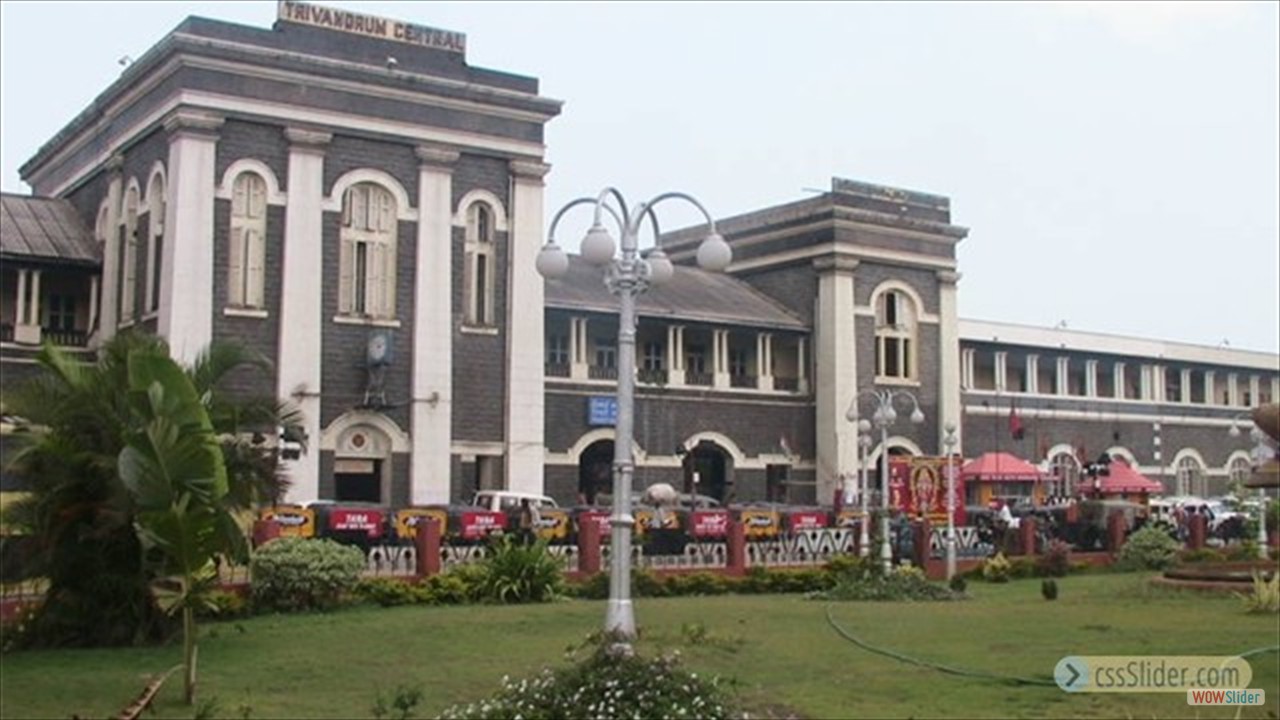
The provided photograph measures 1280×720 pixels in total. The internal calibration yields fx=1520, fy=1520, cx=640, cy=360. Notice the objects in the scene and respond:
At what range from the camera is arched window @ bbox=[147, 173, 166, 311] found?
33500mm

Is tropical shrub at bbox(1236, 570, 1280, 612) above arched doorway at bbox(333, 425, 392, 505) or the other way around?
the other way around

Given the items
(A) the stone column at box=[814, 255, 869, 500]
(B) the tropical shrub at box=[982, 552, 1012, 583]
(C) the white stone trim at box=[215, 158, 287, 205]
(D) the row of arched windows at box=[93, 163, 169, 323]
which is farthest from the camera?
(A) the stone column at box=[814, 255, 869, 500]

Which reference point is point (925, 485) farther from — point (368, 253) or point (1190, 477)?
point (1190, 477)

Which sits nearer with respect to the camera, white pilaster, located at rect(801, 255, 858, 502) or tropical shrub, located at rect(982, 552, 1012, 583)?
tropical shrub, located at rect(982, 552, 1012, 583)

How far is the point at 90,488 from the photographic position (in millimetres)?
16172

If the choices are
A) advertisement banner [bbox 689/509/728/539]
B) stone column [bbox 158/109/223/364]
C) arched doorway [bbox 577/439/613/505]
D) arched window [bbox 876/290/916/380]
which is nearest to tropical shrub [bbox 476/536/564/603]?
advertisement banner [bbox 689/509/728/539]

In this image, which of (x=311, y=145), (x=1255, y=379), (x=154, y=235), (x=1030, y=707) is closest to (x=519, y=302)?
(x=311, y=145)

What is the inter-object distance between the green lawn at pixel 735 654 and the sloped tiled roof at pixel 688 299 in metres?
18.7

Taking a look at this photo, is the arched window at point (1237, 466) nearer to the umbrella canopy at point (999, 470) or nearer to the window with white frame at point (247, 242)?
the umbrella canopy at point (999, 470)

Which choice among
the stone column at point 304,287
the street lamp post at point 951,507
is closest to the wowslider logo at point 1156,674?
the street lamp post at point 951,507

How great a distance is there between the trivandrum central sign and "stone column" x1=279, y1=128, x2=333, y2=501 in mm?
2490

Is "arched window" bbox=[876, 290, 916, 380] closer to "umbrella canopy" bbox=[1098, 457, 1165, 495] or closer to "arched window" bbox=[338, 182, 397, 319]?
"umbrella canopy" bbox=[1098, 457, 1165, 495]

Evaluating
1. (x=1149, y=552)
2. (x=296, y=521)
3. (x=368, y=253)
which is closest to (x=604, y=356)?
(x=368, y=253)

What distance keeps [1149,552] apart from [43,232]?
26.4 metres
